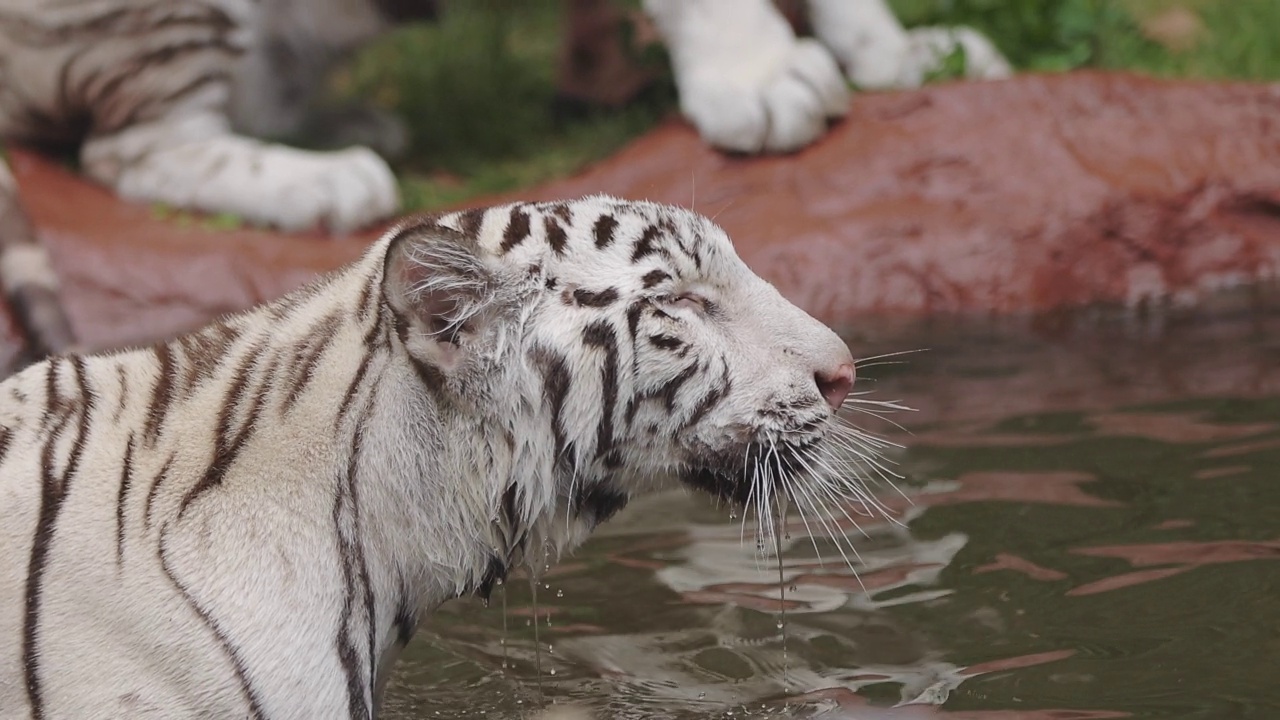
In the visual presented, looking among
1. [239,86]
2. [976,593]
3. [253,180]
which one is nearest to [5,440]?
[976,593]

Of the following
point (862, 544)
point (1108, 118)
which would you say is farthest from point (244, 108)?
point (862, 544)

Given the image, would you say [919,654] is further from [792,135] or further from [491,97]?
[491,97]

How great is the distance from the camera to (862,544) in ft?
9.90

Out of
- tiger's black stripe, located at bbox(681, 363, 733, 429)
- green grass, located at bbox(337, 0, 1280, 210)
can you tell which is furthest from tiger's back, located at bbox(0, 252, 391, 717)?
green grass, located at bbox(337, 0, 1280, 210)

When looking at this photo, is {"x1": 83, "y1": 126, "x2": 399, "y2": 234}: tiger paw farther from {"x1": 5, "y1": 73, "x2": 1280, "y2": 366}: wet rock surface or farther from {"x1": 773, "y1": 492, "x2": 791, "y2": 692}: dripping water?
{"x1": 773, "y1": 492, "x2": 791, "y2": 692}: dripping water

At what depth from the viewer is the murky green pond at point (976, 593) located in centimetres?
237

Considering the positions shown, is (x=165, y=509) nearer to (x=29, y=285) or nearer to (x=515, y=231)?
(x=515, y=231)

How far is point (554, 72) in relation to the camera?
649cm

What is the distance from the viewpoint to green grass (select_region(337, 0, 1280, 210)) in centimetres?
523

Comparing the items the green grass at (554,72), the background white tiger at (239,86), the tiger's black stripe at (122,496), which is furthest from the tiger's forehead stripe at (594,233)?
the green grass at (554,72)

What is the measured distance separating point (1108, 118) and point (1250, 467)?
5.71ft

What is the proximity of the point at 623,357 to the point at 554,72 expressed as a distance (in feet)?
15.0

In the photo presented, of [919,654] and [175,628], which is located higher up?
[175,628]

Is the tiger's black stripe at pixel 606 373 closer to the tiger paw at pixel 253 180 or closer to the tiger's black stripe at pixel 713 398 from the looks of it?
the tiger's black stripe at pixel 713 398
